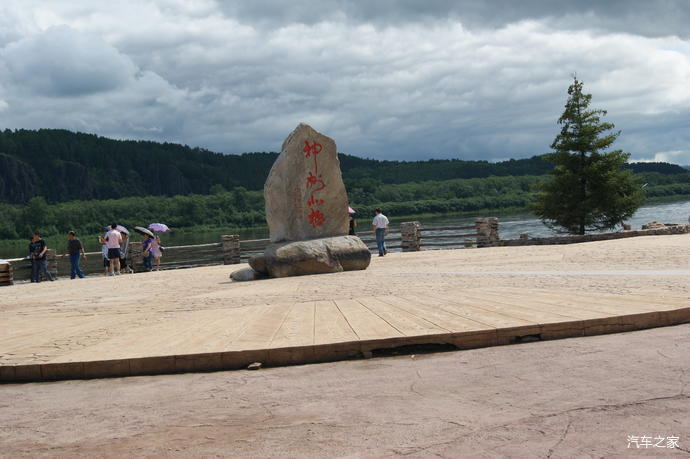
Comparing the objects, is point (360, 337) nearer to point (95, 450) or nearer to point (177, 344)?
point (177, 344)

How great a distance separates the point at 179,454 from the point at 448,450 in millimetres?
1304

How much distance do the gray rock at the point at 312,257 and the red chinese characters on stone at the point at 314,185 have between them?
592 mm

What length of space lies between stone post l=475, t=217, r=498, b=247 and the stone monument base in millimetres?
9046

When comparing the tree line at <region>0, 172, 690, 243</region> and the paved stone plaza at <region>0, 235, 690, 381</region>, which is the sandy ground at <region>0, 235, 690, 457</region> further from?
the tree line at <region>0, 172, 690, 243</region>

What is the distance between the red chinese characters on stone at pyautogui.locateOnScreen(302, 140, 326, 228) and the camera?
→ 14.2 meters

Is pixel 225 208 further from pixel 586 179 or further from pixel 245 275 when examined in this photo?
pixel 245 275

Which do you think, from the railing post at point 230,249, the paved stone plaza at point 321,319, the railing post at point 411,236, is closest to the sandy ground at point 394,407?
the paved stone plaza at point 321,319

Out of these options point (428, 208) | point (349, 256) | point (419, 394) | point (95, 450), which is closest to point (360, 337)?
point (419, 394)

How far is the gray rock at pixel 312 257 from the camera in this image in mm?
13203

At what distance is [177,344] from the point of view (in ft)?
17.1

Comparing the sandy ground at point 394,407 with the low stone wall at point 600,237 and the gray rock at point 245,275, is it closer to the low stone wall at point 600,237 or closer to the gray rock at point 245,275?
the gray rock at point 245,275

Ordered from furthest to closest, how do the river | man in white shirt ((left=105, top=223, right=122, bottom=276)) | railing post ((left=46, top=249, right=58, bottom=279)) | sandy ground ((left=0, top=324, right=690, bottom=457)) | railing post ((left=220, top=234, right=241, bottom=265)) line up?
the river < railing post ((left=220, top=234, right=241, bottom=265)) < railing post ((left=46, top=249, right=58, bottom=279)) < man in white shirt ((left=105, top=223, right=122, bottom=276)) < sandy ground ((left=0, top=324, right=690, bottom=457))

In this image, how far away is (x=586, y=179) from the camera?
30391 millimetres

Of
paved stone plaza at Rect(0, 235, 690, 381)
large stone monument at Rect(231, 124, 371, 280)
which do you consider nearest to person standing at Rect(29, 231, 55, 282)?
large stone monument at Rect(231, 124, 371, 280)
